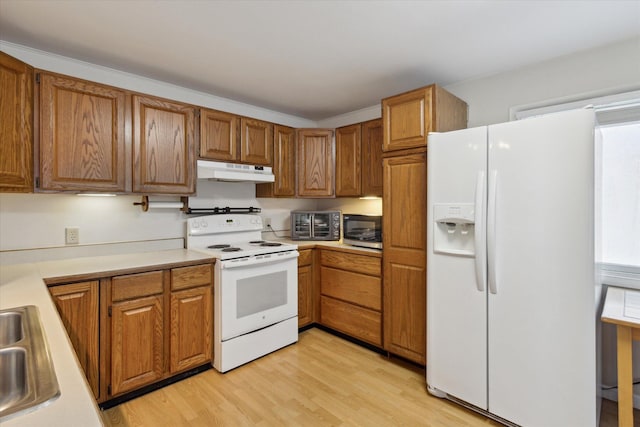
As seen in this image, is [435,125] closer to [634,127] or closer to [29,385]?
[634,127]

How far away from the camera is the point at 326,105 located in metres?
3.56

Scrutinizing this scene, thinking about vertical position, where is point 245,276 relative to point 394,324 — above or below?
above

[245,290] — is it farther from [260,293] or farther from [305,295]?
[305,295]

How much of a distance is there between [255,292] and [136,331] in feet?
2.90

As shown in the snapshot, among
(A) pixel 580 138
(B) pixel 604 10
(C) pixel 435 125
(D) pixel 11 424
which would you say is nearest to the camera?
(D) pixel 11 424

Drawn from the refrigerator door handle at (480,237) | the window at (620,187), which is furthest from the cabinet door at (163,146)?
the window at (620,187)

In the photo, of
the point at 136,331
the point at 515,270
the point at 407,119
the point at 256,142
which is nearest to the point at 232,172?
the point at 256,142

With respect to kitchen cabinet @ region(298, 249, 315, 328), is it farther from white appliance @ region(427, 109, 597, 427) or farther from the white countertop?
white appliance @ region(427, 109, 597, 427)

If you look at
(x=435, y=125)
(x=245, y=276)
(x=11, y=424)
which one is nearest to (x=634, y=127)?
(x=435, y=125)

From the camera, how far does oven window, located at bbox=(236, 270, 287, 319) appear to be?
2.60 metres

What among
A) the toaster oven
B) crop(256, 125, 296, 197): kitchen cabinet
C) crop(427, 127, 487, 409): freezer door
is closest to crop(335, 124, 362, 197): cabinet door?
the toaster oven

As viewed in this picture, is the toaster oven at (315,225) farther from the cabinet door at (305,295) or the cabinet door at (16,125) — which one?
the cabinet door at (16,125)

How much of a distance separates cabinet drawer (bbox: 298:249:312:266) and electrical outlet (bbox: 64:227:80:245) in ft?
5.89

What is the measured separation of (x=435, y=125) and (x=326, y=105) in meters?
1.53
